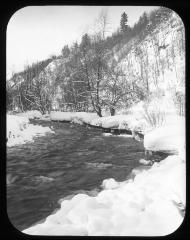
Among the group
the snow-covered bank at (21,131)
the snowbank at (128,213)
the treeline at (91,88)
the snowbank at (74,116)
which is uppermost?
the treeline at (91,88)

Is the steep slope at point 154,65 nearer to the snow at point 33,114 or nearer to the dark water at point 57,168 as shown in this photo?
the dark water at point 57,168

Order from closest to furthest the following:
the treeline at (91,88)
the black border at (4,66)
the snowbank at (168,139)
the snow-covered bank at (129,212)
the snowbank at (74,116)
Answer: the black border at (4,66)
the snow-covered bank at (129,212)
the snowbank at (168,139)
the treeline at (91,88)
the snowbank at (74,116)

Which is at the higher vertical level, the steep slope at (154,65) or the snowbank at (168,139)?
the steep slope at (154,65)

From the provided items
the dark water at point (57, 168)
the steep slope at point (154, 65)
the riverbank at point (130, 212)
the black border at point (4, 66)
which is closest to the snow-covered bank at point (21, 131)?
the dark water at point (57, 168)

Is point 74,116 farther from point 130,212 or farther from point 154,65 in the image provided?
point 130,212

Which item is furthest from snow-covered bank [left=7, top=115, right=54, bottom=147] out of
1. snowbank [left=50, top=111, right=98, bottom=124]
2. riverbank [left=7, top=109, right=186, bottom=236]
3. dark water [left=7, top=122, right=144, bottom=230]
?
riverbank [left=7, top=109, right=186, bottom=236]

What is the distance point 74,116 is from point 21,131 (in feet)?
6.04

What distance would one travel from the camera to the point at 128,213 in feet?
7.82

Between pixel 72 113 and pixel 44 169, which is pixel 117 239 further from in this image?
pixel 72 113

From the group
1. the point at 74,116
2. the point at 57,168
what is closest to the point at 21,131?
the point at 74,116

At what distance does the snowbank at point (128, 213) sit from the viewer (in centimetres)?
205

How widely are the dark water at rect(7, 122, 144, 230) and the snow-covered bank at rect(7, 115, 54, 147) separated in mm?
280

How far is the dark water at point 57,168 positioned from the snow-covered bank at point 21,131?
280 mm

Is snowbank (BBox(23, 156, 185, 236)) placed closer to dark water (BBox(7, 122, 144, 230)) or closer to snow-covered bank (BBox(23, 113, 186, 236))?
snow-covered bank (BBox(23, 113, 186, 236))
